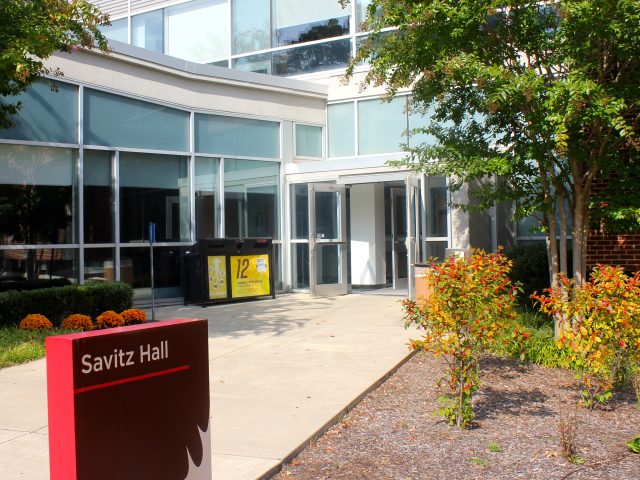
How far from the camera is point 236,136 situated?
588 inches

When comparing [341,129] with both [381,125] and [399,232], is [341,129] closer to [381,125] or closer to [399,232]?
[381,125]

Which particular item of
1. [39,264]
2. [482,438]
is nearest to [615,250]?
[482,438]

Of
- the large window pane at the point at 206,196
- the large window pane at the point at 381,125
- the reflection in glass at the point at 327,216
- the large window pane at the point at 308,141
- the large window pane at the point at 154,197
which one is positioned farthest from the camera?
the large window pane at the point at 308,141

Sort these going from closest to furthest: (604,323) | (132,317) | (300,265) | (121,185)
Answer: (604,323)
(132,317)
(121,185)
(300,265)

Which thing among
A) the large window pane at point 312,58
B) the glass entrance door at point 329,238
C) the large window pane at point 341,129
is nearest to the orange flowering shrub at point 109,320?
the glass entrance door at point 329,238

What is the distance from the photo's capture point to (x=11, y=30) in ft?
27.6

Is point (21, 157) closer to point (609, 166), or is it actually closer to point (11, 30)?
point (11, 30)

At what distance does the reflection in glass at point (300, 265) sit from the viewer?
1555 centimetres

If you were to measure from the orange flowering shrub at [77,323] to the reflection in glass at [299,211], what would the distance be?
6.61 meters

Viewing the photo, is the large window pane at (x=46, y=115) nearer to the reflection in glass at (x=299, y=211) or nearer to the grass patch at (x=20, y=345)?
the grass patch at (x=20, y=345)

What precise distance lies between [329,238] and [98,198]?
195 inches

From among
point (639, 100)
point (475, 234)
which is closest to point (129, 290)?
point (475, 234)

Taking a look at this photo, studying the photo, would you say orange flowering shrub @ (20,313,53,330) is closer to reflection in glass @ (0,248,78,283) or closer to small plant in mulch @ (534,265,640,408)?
reflection in glass @ (0,248,78,283)

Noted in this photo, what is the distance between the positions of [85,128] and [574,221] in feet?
28.0
